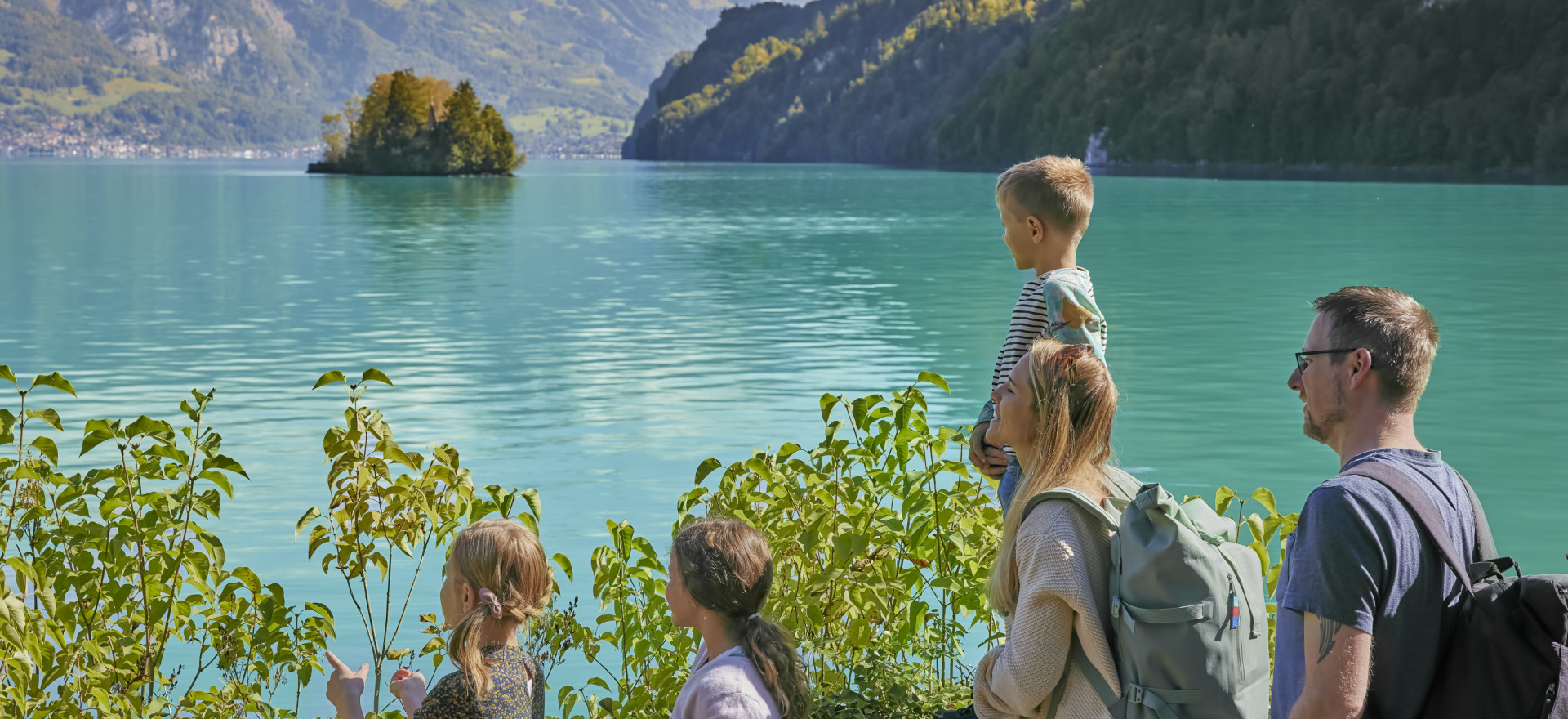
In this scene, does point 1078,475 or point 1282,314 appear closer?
point 1078,475

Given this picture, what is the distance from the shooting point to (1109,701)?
269cm

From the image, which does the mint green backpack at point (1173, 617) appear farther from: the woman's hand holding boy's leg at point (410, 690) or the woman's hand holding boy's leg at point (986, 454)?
the woman's hand holding boy's leg at point (410, 690)

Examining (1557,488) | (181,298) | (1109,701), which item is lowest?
(181,298)

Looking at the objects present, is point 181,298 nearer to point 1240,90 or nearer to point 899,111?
point 1240,90

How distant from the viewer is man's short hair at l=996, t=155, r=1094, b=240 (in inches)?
152

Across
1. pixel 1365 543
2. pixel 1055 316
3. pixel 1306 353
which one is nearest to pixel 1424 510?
pixel 1365 543

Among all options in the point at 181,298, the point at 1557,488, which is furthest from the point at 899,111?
the point at 1557,488

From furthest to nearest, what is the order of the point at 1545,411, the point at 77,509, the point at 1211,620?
the point at 1545,411, the point at 77,509, the point at 1211,620

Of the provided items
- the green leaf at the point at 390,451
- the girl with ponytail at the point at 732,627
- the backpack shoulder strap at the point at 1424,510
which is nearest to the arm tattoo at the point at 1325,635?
the backpack shoulder strap at the point at 1424,510

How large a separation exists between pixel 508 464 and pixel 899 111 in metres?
192

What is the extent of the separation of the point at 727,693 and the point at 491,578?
632 millimetres

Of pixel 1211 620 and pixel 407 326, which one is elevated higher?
pixel 1211 620

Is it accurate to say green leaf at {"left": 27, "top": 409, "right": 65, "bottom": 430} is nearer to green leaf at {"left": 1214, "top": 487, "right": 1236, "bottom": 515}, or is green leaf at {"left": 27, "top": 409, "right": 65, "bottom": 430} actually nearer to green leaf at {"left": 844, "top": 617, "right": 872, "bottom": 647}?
green leaf at {"left": 844, "top": 617, "right": 872, "bottom": 647}

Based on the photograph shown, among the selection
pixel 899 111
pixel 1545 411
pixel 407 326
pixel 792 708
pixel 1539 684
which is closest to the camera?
pixel 1539 684
